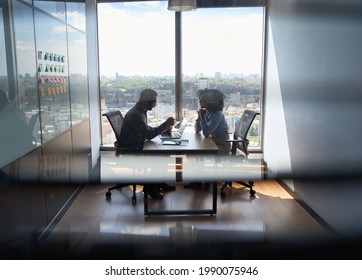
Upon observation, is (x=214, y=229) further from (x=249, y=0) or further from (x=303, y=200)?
(x=249, y=0)

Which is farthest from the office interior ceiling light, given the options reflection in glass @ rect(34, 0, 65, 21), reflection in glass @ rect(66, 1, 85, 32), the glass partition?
the glass partition

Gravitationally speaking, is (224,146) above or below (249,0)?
below

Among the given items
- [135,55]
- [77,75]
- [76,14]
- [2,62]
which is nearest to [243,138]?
[135,55]

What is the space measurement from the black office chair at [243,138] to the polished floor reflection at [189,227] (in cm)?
9

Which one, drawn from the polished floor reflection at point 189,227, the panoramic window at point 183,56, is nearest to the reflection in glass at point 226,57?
the panoramic window at point 183,56

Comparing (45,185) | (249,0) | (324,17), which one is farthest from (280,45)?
(45,185)

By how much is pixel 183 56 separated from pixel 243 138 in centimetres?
113

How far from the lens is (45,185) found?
96.1 inches

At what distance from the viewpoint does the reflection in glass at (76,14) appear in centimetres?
300

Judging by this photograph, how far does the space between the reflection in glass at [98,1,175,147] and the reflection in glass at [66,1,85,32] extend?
17 centimetres

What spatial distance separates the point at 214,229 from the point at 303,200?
939mm

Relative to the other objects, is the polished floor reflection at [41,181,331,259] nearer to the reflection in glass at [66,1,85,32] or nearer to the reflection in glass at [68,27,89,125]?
the reflection in glass at [68,27,89,125]
